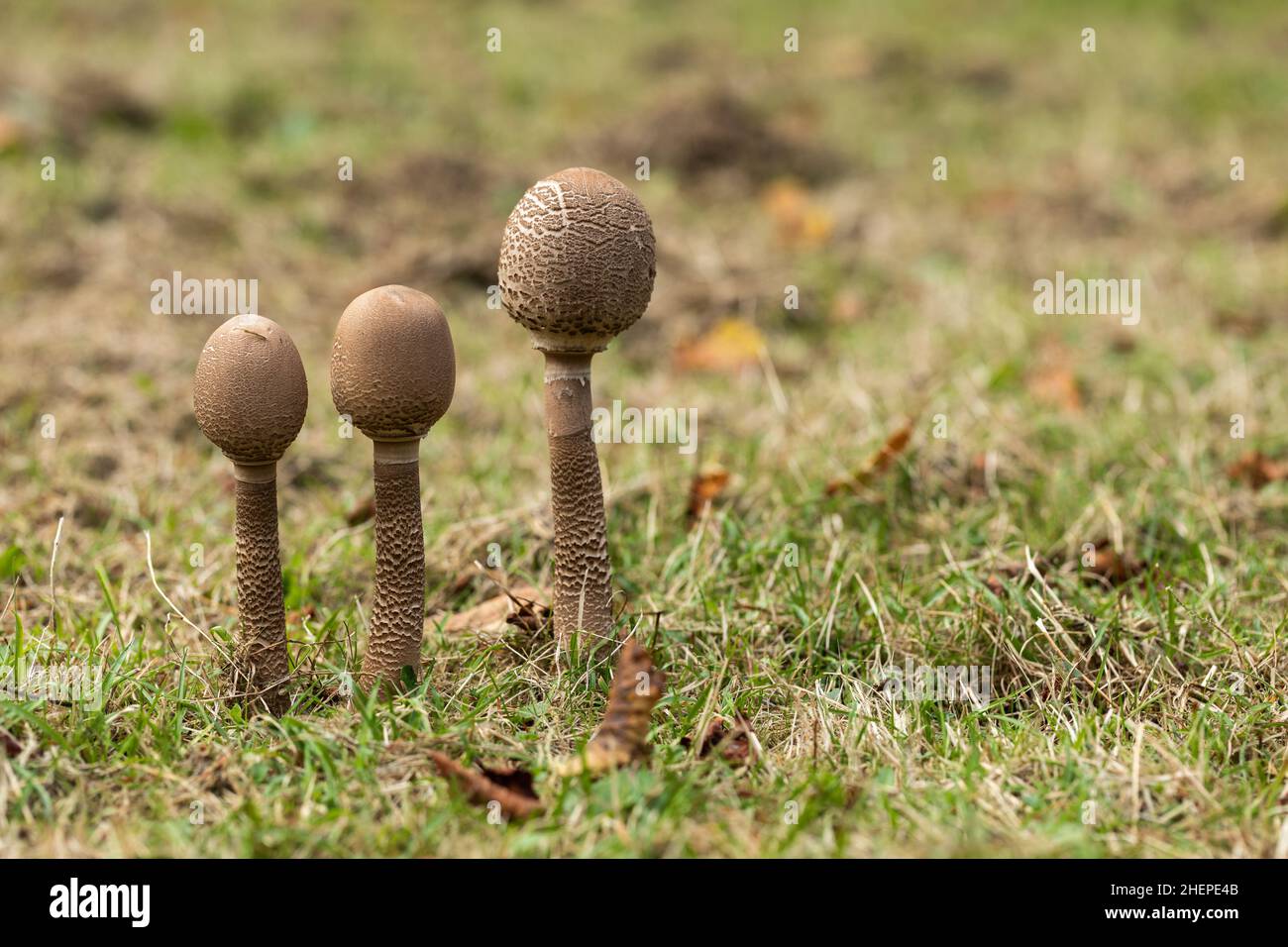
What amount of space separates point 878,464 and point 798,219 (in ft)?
11.9

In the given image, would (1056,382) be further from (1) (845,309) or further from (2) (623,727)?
(2) (623,727)

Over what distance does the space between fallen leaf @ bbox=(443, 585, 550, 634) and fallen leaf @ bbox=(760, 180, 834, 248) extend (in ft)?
14.2

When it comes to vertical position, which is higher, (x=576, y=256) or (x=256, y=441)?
(x=576, y=256)

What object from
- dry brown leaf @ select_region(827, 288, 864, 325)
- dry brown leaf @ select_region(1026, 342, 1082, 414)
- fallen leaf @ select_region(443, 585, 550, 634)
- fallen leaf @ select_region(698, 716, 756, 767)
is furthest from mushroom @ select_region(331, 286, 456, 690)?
dry brown leaf @ select_region(827, 288, 864, 325)

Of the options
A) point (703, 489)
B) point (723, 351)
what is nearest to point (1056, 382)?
point (723, 351)

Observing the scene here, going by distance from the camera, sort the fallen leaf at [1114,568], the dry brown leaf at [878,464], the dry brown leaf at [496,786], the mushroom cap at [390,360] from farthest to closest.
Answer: the dry brown leaf at [878,464], the fallen leaf at [1114,568], the mushroom cap at [390,360], the dry brown leaf at [496,786]

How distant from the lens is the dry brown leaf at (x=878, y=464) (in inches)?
154

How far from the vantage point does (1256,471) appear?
4.10m

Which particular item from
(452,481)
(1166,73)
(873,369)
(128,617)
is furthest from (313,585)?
(1166,73)

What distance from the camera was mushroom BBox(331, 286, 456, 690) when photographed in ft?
8.19

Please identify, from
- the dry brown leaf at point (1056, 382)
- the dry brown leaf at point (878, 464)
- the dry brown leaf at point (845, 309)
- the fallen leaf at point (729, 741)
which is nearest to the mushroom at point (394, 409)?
the fallen leaf at point (729, 741)

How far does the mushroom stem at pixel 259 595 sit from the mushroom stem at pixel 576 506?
679 millimetres

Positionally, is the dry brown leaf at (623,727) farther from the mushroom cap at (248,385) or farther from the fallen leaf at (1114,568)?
the fallen leaf at (1114,568)

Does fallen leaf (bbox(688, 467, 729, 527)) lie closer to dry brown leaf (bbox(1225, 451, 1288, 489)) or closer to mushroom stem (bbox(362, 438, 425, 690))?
mushroom stem (bbox(362, 438, 425, 690))
